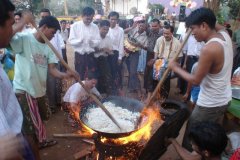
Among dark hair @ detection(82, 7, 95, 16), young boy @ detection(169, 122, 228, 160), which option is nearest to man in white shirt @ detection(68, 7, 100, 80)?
dark hair @ detection(82, 7, 95, 16)

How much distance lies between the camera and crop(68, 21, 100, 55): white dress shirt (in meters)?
6.50

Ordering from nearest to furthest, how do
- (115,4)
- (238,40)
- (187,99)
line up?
(187,99), (238,40), (115,4)

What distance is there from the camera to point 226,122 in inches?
212

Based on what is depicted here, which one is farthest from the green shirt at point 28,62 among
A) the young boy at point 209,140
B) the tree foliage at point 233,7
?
the tree foliage at point 233,7

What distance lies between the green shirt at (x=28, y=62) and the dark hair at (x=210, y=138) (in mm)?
2495

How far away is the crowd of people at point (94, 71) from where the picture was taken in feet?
5.87

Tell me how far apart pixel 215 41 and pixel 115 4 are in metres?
37.0

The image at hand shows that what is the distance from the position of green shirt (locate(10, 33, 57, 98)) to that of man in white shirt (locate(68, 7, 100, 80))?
2814 mm

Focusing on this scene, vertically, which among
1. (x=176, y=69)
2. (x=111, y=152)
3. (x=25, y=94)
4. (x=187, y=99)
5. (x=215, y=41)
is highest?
(x=215, y=41)

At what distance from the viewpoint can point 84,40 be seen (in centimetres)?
652

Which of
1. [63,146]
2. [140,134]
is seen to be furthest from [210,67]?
[63,146]

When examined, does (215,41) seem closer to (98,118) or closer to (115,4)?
(98,118)

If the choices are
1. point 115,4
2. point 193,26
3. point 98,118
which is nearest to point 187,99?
point 98,118

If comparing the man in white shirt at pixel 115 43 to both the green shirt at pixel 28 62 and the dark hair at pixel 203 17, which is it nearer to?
the green shirt at pixel 28 62
